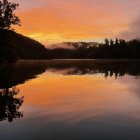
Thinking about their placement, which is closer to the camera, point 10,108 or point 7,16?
Result: point 10,108

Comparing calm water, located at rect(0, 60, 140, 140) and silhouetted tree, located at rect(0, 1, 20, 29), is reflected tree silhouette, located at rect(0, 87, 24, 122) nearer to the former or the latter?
calm water, located at rect(0, 60, 140, 140)

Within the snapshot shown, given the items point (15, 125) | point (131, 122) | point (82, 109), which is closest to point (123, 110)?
point (82, 109)

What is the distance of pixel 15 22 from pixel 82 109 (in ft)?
218

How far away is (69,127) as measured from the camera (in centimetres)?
1289

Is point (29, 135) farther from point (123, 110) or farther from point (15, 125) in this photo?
point (123, 110)

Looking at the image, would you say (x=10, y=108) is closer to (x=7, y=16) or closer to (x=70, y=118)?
(x=70, y=118)

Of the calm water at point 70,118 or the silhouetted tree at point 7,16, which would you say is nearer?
the calm water at point 70,118

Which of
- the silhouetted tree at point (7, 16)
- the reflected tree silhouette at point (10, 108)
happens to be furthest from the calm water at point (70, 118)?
the silhouetted tree at point (7, 16)

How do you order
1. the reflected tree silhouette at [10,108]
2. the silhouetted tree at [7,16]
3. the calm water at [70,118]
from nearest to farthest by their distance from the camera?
the calm water at [70,118], the reflected tree silhouette at [10,108], the silhouetted tree at [7,16]

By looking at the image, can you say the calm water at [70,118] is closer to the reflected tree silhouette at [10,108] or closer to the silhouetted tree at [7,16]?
the reflected tree silhouette at [10,108]

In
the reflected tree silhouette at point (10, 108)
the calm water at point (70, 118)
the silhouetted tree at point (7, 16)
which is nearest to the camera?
the calm water at point (70, 118)

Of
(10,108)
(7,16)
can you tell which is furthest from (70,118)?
(7,16)

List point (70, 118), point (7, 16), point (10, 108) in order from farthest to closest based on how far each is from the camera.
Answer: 1. point (7, 16)
2. point (10, 108)
3. point (70, 118)

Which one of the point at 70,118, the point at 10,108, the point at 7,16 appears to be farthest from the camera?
the point at 7,16
